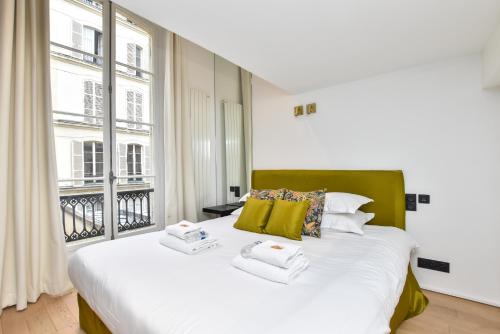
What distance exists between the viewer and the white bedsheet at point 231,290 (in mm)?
982

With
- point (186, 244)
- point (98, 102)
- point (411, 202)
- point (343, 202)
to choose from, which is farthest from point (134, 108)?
point (411, 202)

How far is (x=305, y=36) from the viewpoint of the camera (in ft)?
6.09

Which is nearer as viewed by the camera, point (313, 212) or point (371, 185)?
point (313, 212)

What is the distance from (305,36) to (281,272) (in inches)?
64.0

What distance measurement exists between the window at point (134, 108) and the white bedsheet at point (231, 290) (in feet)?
5.55

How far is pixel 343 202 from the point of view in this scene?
2324 mm

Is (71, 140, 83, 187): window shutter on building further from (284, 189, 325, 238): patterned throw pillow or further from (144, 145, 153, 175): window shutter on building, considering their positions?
(284, 189, 325, 238): patterned throw pillow

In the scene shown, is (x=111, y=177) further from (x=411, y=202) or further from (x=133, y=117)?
(x=411, y=202)

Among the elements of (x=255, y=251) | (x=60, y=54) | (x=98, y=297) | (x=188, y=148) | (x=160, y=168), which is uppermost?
(x=60, y=54)

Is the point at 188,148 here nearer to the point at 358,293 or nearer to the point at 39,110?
the point at 39,110

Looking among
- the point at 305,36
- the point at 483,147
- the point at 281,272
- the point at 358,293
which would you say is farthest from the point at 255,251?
the point at 483,147

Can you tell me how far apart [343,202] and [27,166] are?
292cm

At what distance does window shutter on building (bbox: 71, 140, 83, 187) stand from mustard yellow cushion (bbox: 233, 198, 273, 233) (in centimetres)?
181

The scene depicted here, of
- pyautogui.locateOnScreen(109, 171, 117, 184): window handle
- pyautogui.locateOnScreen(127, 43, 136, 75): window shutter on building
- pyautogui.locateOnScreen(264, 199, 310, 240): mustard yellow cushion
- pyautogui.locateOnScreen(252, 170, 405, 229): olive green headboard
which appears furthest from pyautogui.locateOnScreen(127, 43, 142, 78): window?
pyautogui.locateOnScreen(264, 199, 310, 240): mustard yellow cushion
